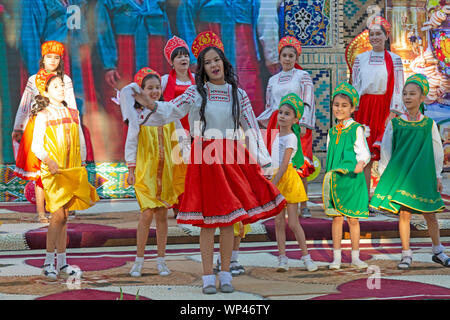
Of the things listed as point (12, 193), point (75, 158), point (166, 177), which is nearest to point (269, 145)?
point (166, 177)

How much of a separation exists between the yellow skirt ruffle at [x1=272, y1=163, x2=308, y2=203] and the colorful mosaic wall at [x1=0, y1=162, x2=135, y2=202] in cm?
389

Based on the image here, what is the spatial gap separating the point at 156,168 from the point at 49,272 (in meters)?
1.00

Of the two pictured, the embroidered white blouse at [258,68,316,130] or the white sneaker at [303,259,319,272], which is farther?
the embroidered white blouse at [258,68,316,130]

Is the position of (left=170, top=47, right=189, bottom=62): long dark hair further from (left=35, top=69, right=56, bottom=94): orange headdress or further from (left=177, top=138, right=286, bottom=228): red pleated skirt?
(left=177, top=138, right=286, bottom=228): red pleated skirt

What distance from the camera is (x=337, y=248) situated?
487 cm

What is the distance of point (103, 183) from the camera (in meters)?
8.57

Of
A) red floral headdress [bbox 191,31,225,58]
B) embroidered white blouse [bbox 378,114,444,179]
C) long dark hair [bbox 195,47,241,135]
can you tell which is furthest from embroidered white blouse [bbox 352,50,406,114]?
long dark hair [bbox 195,47,241,135]

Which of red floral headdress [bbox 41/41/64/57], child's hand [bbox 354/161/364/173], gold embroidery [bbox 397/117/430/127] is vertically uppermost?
red floral headdress [bbox 41/41/64/57]

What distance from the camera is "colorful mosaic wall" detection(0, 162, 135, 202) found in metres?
8.51

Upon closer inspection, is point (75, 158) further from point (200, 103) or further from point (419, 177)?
point (419, 177)

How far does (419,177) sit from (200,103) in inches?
71.0

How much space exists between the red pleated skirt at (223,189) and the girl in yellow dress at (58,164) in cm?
100

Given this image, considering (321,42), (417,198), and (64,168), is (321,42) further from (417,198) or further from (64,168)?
(64,168)

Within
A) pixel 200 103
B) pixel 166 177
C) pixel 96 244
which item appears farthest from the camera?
pixel 96 244
